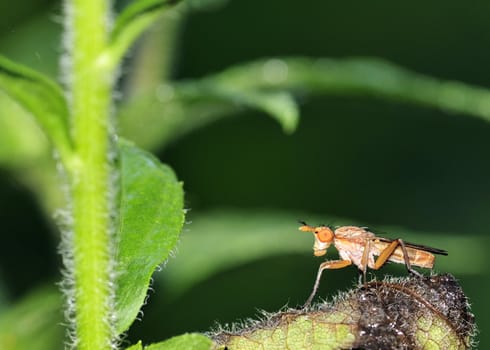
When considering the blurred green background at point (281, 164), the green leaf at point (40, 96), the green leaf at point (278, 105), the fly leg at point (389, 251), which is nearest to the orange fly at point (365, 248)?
the fly leg at point (389, 251)

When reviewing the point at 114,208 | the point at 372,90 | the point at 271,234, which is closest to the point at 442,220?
the point at 271,234

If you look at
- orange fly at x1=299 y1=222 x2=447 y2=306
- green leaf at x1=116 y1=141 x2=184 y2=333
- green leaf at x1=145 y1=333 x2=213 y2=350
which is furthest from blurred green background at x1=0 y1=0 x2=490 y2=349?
green leaf at x1=145 y1=333 x2=213 y2=350

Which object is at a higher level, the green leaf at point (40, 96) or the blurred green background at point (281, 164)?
the green leaf at point (40, 96)

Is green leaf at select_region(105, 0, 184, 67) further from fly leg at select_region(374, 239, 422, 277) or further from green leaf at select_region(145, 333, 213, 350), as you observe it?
fly leg at select_region(374, 239, 422, 277)

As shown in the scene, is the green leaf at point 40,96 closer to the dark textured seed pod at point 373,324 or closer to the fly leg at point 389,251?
the dark textured seed pod at point 373,324

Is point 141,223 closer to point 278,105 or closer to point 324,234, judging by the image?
point 324,234

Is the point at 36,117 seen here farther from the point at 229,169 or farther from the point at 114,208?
the point at 229,169

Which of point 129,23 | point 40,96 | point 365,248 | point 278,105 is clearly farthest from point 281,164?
point 40,96
